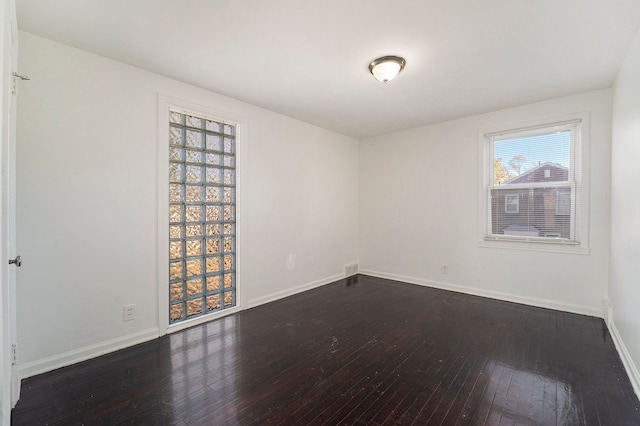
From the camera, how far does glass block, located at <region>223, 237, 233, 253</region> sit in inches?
137

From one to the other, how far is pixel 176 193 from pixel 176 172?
225 millimetres

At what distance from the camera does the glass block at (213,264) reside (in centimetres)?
331

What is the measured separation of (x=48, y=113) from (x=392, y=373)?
3.41 metres

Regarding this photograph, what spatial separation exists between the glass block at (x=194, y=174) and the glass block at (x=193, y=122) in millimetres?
470

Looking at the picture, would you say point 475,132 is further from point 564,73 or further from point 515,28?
point 515,28

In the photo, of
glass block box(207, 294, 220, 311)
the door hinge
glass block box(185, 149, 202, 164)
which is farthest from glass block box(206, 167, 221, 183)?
the door hinge

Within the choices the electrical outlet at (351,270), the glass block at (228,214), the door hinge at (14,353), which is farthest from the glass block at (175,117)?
the electrical outlet at (351,270)

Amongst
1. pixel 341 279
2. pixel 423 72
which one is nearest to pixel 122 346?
pixel 341 279

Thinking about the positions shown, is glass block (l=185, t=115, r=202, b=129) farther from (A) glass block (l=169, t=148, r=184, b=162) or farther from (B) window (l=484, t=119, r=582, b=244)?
(B) window (l=484, t=119, r=582, b=244)

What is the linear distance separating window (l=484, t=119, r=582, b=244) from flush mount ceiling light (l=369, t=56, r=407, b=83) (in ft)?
7.21

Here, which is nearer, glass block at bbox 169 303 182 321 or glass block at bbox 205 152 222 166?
glass block at bbox 169 303 182 321

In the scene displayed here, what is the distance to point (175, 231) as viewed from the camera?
3033 mm

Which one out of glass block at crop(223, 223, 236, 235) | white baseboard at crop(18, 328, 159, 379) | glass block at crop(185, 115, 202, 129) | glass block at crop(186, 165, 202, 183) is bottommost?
white baseboard at crop(18, 328, 159, 379)

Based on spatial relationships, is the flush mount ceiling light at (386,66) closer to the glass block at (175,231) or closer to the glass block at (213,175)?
the glass block at (213,175)
